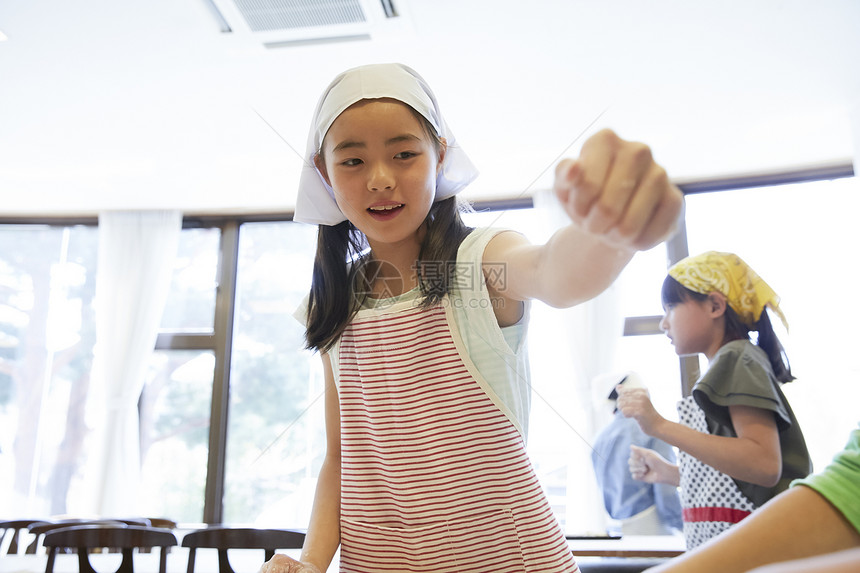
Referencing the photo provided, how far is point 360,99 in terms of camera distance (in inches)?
29.4

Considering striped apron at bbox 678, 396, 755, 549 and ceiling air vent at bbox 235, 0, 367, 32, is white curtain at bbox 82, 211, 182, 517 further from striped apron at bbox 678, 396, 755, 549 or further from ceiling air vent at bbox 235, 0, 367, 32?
striped apron at bbox 678, 396, 755, 549

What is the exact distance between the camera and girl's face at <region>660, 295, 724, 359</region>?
1395 millimetres

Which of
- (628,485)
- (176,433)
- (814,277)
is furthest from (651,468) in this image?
(176,433)

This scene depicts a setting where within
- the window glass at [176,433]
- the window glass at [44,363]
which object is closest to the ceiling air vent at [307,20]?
the window glass at [176,433]

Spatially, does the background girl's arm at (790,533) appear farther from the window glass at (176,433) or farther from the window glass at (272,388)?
the window glass at (176,433)

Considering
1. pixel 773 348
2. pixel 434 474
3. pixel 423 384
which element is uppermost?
pixel 773 348

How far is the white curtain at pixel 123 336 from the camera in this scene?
439cm

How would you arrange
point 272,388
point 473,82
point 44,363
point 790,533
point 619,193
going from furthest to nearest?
point 44,363
point 272,388
point 473,82
point 790,533
point 619,193

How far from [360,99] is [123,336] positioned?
4366 millimetres

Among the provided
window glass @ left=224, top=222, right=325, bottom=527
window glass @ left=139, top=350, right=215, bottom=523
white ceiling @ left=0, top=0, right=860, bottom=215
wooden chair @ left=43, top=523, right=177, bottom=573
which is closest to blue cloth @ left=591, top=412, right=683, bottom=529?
white ceiling @ left=0, top=0, right=860, bottom=215

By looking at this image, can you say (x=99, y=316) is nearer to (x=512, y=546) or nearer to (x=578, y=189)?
(x=512, y=546)

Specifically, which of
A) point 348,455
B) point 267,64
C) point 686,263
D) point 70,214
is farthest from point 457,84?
point 70,214

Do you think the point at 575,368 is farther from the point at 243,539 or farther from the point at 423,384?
the point at 423,384

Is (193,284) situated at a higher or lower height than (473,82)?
lower
